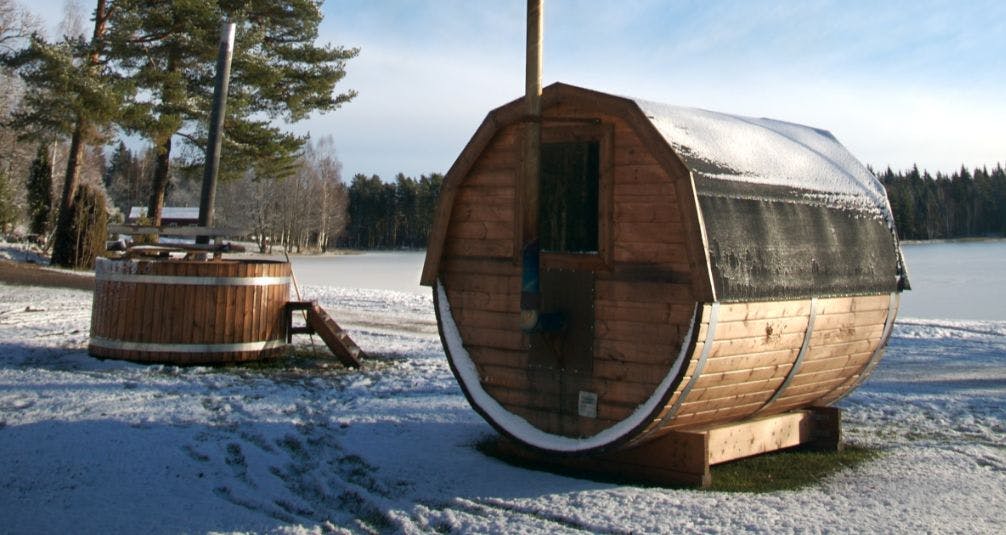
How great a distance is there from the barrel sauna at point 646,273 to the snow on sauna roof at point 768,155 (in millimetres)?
22

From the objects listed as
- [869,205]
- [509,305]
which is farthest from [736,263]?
[869,205]

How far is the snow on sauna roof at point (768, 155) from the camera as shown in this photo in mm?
5723

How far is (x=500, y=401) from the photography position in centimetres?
646

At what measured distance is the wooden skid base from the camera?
575 cm

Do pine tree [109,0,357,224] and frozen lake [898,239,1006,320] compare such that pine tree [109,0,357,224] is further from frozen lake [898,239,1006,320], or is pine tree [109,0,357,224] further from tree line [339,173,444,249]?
tree line [339,173,444,249]

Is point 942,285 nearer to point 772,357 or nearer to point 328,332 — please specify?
point 328,332

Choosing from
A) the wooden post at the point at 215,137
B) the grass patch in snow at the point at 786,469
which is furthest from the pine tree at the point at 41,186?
the grass patch in snow at the point at 786,469

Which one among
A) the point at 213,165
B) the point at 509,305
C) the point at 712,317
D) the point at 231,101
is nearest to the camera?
the point at 712,317

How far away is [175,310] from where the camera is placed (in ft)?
32.5

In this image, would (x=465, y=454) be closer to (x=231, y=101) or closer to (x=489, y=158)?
(x=489, y=158)

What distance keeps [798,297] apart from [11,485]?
5703 millimetres

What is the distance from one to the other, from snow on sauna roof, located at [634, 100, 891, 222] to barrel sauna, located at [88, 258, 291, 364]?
20.8ft

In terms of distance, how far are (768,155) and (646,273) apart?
1.70 m

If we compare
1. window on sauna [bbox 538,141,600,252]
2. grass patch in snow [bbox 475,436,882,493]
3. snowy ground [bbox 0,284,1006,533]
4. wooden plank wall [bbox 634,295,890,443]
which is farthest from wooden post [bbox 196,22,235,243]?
wooden plank wall [bbox 634,295,890,443]
